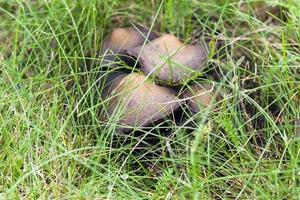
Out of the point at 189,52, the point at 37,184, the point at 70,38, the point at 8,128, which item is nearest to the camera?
the point at 37,184

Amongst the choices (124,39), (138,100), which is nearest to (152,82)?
(138,100)

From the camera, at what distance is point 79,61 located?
2.04 metres

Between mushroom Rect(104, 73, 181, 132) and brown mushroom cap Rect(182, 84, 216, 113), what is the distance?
Result: 4 cm

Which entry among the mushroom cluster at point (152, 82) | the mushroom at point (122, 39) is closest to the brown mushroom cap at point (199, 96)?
the mushroom cluster at point (152, 82)

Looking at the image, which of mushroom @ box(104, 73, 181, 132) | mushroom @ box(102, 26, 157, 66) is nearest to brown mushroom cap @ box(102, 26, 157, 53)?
mushroom @ box(102, 26, 157, 66)

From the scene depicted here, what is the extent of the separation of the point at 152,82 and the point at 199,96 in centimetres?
15

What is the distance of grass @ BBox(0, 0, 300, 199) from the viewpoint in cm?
168

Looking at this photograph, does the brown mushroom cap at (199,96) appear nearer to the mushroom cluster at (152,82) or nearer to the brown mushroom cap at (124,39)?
the mushroom cluster at (152,82)

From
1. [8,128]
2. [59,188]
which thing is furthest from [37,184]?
[8,128]

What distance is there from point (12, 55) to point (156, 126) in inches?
23.6

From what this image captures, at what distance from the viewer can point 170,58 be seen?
1879 millimetres

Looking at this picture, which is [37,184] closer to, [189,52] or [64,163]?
[64,163]

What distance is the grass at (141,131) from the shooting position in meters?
1.68

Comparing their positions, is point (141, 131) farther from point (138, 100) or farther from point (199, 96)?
point (199, 96)
